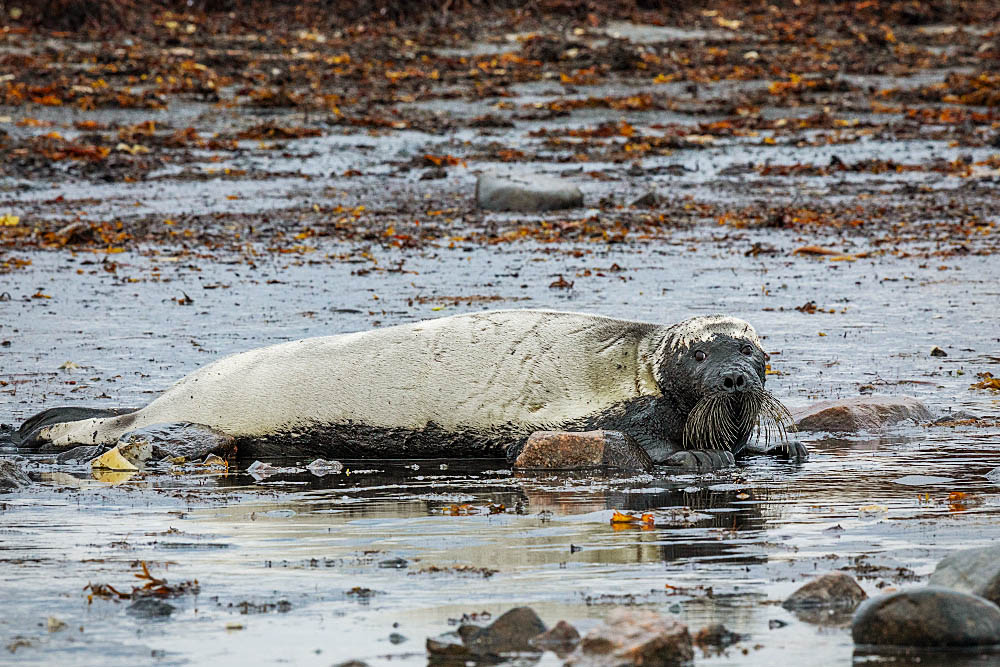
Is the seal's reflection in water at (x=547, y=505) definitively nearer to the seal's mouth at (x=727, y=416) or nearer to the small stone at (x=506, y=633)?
the seal's mouth at (x=727, y=416)

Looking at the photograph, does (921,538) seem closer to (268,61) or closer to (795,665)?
(795,665)

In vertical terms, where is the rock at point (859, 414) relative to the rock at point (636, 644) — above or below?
below

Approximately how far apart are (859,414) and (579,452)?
66.6 inches

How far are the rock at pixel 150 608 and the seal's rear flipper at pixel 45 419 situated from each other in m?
3.49

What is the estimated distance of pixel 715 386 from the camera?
6.74 meters

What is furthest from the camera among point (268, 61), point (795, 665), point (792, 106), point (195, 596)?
point (268, 61)

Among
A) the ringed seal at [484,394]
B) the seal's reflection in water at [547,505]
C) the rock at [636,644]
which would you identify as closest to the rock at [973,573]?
the seal's reflection in water at [547,505]

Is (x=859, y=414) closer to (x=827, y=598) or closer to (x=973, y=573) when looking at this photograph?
(x=973, y=573)

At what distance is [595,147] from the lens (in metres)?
21.2

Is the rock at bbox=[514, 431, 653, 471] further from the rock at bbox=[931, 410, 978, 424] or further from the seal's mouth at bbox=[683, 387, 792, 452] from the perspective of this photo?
the rock at bbox=[931, 410, 978, 424]

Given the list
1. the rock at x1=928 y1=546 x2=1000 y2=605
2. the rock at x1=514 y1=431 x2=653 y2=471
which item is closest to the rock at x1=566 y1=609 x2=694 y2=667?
the rock at x1=928 y1=546 x2=1000 y2=605

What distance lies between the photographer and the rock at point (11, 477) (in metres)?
6.09

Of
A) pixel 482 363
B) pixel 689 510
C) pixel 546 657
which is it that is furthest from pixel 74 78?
pixel 546 657

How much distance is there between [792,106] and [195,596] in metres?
20.2
